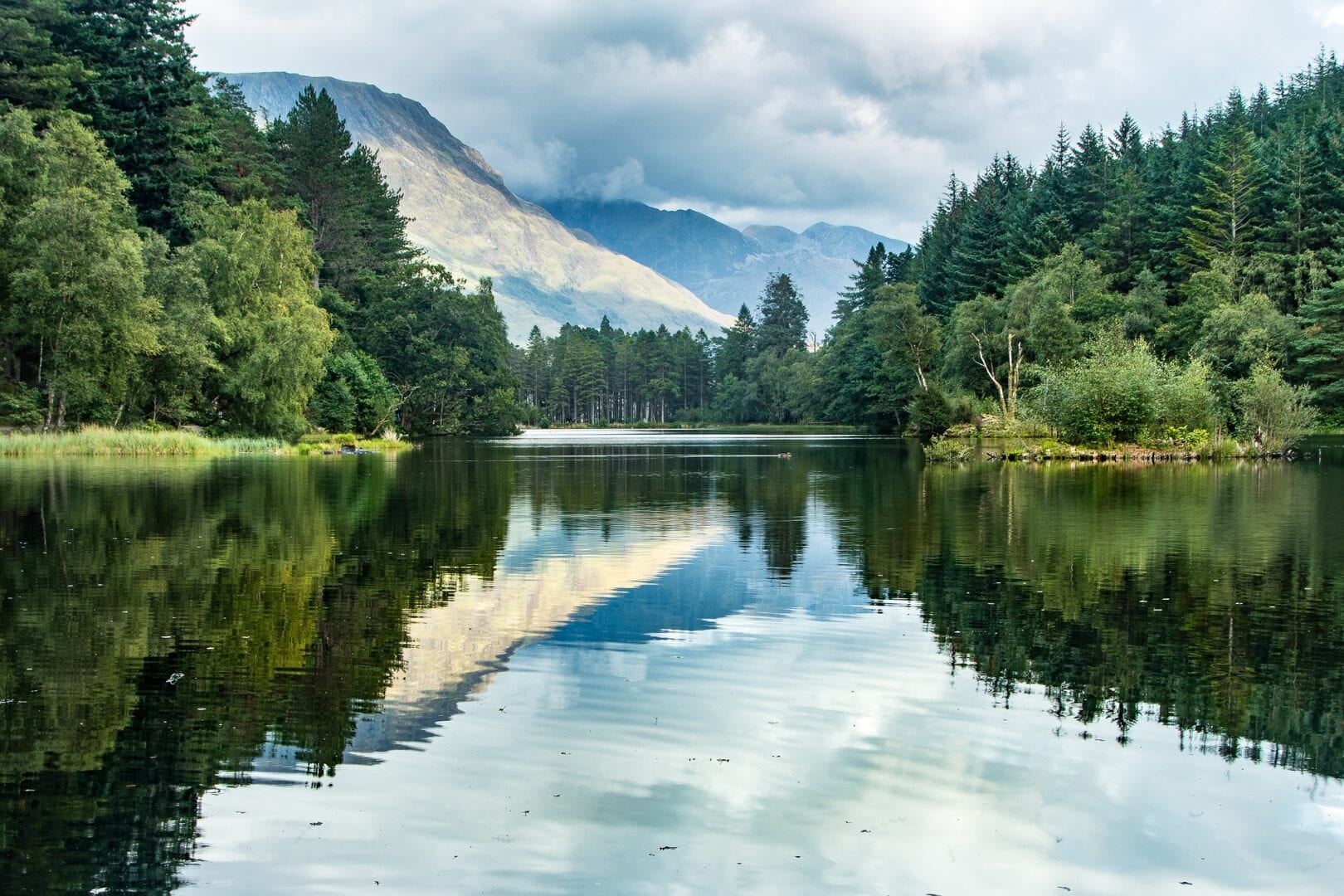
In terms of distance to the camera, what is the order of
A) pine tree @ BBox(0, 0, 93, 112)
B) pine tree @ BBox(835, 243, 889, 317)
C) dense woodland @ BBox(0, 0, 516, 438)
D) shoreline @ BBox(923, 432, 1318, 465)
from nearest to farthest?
shoreline @ BBox(923, 432, 1318, 465), dense woodland @ BBox(0, 0, 516, 438), pine tree @ BBox(0, 0, 93, 112), pine tree @ BBox(835, 243, 889, 317)

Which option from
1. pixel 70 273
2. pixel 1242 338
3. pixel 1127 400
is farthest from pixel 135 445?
pixel 1242 338

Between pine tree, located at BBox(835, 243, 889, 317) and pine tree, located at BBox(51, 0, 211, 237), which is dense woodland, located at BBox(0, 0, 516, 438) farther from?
pine tree, located at BBox(835, 243, 889, 317)

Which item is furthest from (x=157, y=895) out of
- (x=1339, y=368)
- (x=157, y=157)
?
(x=1339, y=368)

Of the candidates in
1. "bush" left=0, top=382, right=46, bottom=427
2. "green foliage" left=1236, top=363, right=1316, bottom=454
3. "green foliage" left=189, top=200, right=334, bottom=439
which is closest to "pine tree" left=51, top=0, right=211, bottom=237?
"green foliage" left=189, top=200, right=334, bottom=439

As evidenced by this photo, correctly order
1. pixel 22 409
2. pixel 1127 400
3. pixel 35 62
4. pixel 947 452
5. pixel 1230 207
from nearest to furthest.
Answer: pixel 1127 400 → pixel 22 409 → pixel 947 452 → pixel 35 62 → pixel 1230 207

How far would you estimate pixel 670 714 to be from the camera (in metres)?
10.1

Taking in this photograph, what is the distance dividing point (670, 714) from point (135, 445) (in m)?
59.6

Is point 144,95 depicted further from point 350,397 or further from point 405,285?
point 405,285

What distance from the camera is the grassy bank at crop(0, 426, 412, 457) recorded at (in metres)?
55.7

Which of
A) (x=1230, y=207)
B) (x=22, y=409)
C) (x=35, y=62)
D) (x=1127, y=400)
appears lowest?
(x=22, y=409)

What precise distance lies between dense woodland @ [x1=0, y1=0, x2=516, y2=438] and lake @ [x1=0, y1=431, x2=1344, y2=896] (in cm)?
4306

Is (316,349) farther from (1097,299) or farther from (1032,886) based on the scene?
(1032,886)

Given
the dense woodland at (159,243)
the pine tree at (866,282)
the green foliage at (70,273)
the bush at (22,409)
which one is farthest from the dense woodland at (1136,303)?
the bush at (22,409)

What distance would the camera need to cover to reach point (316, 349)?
7212 cm
